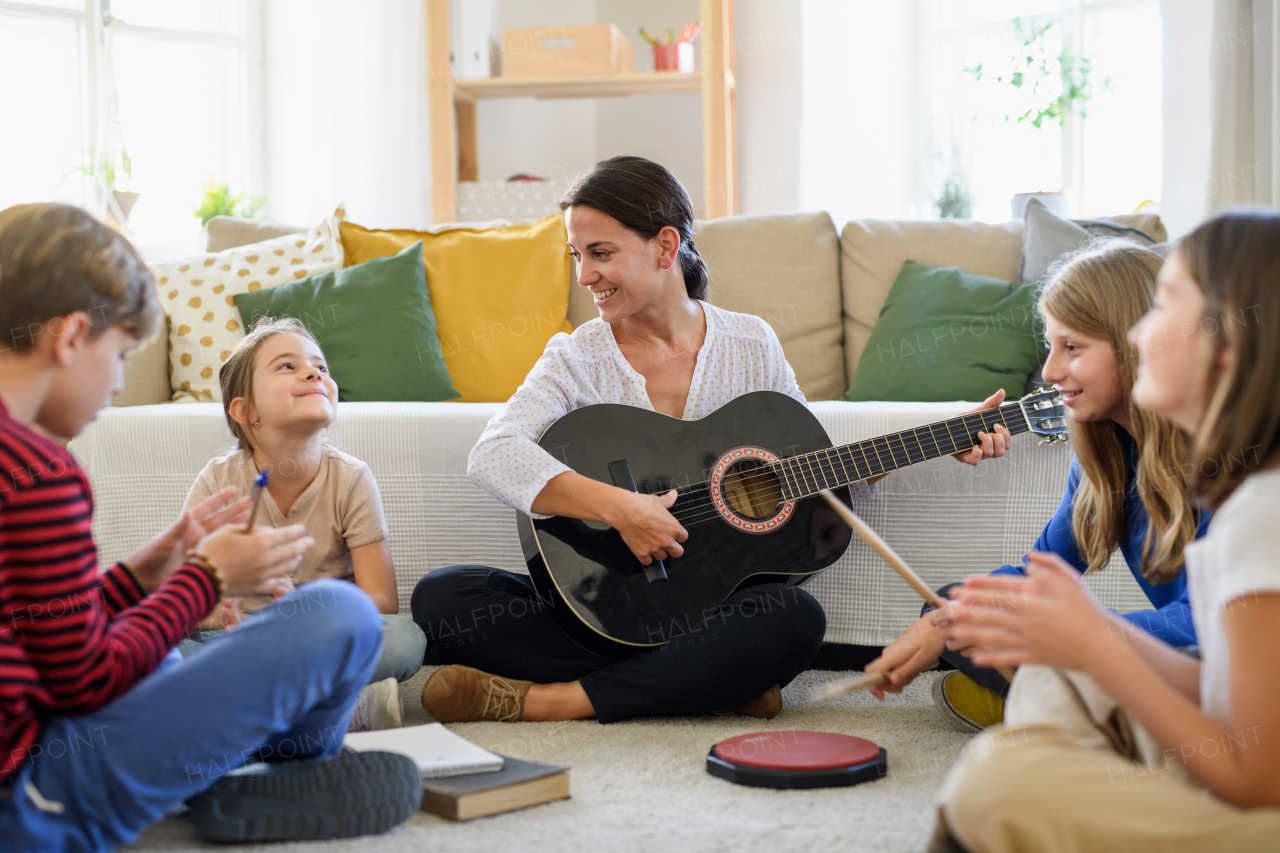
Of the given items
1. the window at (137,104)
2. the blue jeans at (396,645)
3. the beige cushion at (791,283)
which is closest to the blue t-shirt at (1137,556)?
the blue jeans at (396,645)

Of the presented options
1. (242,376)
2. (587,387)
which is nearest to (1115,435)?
(587,387)

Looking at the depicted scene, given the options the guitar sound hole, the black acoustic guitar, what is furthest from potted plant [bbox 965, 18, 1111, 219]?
the guitar sound hole

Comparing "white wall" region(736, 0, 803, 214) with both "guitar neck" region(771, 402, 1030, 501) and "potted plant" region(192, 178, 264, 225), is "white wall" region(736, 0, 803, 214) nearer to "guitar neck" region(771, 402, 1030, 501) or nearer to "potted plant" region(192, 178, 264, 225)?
"potted plant" region(192, 178, 264, 225)

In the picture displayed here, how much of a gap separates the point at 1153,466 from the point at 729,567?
550 millimetres

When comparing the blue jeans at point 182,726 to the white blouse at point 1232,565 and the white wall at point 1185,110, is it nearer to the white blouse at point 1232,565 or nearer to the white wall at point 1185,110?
the white blouse at point 1232,565

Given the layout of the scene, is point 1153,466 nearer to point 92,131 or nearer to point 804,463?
point 804,463

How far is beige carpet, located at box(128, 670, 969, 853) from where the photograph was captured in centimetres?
101

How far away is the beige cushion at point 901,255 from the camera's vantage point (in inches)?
92.4

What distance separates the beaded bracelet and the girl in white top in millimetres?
624

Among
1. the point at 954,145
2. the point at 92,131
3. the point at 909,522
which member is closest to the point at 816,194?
the point at 954,145

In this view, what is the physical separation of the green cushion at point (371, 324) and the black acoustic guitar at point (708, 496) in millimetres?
777

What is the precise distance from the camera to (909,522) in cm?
169

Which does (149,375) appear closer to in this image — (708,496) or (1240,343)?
(708,496)

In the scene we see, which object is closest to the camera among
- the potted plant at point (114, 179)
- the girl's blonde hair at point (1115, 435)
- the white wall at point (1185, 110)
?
the girl's blonde hair at point (1115, 435)
